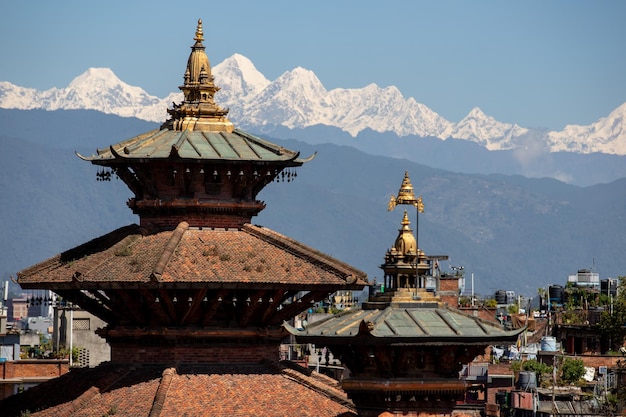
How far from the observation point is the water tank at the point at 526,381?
3924 inches

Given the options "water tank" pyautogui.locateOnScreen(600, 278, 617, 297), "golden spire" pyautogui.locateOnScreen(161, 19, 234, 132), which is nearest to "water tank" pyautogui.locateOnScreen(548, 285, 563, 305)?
"water tank" pyautogui.locateOnScreen(600, 278, 617, 297)

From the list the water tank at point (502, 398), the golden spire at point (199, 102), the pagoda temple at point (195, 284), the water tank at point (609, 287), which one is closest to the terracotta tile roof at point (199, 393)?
the pagoda temple at point (195, 284)

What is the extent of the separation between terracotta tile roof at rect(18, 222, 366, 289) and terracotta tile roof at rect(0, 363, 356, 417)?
2.57m

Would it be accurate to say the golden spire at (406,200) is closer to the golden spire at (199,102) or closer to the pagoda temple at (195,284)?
the pagoda temple at (195,284)

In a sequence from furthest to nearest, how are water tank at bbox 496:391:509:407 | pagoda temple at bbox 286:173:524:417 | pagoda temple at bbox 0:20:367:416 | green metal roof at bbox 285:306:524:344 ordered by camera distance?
water tank at bbox 496:391:509:407, pagoda temple at bbox 0:20:367:416, pagoda temple at bbox 286:173:524:417, green metal roof at bbox 285:306:524:344

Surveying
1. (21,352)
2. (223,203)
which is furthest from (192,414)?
(21,352)

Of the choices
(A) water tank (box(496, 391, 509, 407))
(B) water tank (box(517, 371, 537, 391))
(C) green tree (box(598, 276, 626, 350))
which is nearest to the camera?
(A) water tank (box(496, 391, 509, 407))

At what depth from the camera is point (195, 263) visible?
48.9 m

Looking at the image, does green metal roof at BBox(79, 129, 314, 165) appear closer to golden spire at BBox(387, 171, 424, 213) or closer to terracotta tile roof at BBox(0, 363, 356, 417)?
terracotta tile roof at BBox(0, 363, 356, 417)

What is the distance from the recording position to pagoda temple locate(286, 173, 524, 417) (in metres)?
39.8

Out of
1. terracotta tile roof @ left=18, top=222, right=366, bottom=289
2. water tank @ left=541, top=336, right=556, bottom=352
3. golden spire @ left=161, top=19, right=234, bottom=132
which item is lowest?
terracotta tile roof @ left=18, top=222, right=366, bottom=289

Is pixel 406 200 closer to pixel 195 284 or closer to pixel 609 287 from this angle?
pixel 195 284

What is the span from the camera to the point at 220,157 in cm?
5028

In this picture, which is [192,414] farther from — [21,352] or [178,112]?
[21,352]
